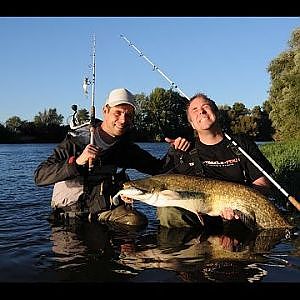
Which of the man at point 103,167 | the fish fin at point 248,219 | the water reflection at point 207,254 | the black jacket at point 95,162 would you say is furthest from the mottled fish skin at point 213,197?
the black jacket at point 95,162

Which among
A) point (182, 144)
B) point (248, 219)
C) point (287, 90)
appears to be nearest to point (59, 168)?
point (182, 144)

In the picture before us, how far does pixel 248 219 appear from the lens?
18.3ft

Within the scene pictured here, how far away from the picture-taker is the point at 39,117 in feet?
251

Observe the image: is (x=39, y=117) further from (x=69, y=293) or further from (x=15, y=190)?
(x=69, y=293)

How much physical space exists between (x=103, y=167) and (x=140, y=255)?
1.85m

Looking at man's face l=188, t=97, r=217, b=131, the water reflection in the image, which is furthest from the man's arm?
man's face l=188, t=97, r=217, b=131

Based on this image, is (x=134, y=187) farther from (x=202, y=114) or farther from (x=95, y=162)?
(x=202, y=114)

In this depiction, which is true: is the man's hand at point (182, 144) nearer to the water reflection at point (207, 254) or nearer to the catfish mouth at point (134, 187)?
the catfish mouth at point (134, 187)

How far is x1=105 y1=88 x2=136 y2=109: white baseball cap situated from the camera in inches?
233

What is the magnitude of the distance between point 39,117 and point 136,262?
74.3 metres

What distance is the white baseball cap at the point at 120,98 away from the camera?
592 cm

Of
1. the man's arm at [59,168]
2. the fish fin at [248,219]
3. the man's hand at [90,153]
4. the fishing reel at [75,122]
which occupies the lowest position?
the fish fin at [248,219]

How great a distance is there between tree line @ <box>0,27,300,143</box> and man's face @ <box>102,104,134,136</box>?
0.42 meters

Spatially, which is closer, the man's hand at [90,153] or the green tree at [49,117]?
the man's hand at [90,153]
